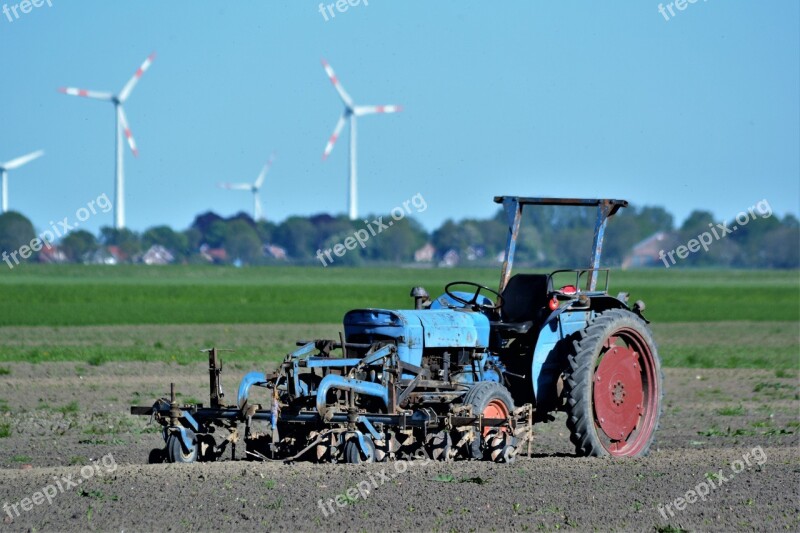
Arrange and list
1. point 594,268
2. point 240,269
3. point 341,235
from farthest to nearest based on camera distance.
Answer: point 341,235 < point 240,269 < point 594,268

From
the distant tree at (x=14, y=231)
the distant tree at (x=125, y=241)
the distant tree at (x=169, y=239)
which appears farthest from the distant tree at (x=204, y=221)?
the distant tree at (x=14, y=231)

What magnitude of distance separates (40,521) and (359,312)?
389 centimetres

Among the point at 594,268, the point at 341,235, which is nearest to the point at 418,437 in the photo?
the point at 594,268

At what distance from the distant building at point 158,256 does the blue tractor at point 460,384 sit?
287 ft

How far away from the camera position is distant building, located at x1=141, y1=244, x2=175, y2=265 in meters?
99.8

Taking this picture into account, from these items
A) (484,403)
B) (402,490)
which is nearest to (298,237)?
(484,403)

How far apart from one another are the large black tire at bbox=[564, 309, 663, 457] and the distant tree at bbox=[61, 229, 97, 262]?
8775cm

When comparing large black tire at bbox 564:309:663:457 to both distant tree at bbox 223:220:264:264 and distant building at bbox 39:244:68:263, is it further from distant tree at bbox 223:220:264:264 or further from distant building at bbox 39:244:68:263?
distant tree at bbox 223:220:264:264

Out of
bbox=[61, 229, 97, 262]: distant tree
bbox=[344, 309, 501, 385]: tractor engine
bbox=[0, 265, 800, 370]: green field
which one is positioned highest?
bbox=[61, 229, 97, 262]: distant tree

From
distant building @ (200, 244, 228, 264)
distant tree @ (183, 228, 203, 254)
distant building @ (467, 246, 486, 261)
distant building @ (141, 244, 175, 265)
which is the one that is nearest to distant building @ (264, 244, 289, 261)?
distant building @ (200, 244, 228, 264)

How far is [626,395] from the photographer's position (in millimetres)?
13547

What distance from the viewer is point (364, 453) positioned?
11.6 metres

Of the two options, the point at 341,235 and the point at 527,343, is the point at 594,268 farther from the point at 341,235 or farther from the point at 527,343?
the point at 341,235

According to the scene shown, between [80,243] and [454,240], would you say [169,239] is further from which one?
[454,240]
